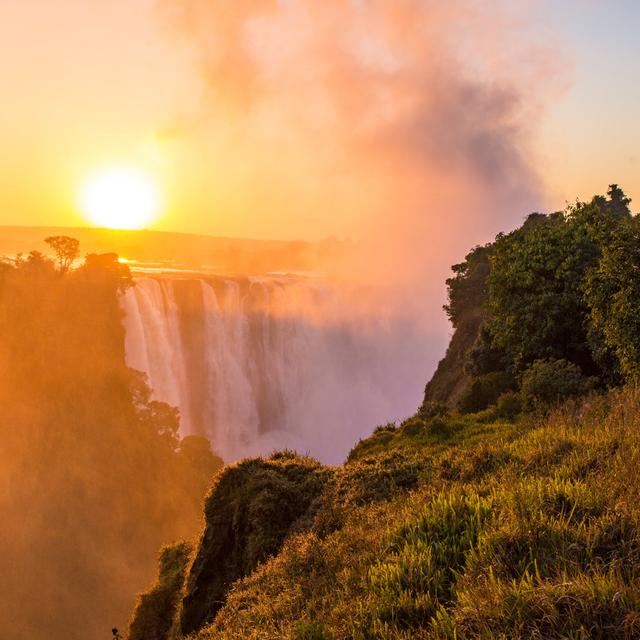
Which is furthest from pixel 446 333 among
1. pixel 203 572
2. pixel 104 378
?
pixel 203 572

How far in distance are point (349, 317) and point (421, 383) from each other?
27.0 meters

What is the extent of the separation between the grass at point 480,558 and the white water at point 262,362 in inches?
2784

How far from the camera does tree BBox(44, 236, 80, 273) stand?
7281cm

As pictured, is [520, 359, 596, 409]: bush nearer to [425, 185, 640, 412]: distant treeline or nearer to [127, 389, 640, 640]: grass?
[425, 185, 640, 412]: distant treeline

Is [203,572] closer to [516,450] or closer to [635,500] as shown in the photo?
[516,450]

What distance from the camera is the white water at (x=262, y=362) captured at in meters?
77.6

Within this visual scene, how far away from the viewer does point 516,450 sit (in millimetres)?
9625

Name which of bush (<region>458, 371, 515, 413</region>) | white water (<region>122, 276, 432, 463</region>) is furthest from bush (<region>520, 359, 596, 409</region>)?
white water (<region>122, 276, 432, 463</region>)

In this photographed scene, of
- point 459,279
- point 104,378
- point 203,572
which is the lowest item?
point 203,572

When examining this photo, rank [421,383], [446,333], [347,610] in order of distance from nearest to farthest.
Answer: [347,610] < [421,383] < [446,333]

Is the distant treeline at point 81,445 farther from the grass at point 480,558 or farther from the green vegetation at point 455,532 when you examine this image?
the grass at point 480,558

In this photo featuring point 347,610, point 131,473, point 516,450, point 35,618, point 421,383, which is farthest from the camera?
point 421,383

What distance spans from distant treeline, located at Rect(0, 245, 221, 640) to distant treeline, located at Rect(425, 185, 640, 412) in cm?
4851

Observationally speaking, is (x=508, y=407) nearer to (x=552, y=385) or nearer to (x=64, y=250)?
(x=552, y=385)
